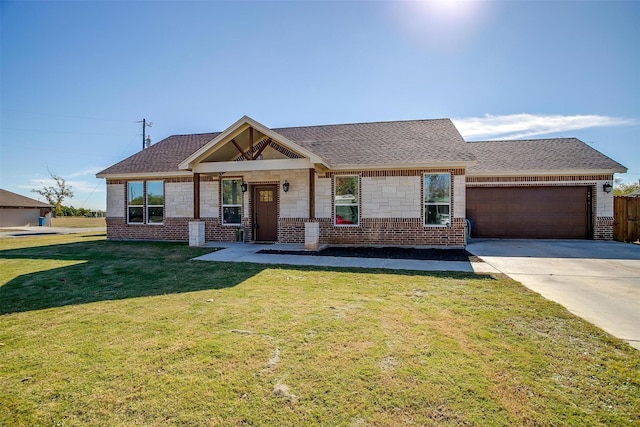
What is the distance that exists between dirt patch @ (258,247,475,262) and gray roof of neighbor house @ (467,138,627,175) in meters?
5.66

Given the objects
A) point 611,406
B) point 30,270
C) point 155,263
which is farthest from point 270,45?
point 611,406

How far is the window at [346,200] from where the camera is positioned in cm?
1162

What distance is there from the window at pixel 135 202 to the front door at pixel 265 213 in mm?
5748

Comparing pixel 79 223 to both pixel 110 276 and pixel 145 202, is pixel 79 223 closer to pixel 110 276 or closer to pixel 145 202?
pixel 145 202

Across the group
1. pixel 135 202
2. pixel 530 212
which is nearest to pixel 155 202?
pixel 135 202

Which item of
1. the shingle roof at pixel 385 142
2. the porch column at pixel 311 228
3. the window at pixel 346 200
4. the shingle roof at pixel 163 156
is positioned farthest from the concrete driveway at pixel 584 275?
the shingle roof at pixel 163 156

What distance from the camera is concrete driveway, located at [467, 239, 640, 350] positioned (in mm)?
4352

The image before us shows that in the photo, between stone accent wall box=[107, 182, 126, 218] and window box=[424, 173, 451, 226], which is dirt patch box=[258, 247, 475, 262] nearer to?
window box=[424, 173, 451, 226]

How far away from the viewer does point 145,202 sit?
45.7ft

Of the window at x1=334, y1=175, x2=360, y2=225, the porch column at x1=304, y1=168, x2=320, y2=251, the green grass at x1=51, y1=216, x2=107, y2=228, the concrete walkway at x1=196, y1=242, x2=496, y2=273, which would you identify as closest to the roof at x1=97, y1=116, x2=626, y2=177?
the window at x1=334, y1=175, x2=360, y2=225

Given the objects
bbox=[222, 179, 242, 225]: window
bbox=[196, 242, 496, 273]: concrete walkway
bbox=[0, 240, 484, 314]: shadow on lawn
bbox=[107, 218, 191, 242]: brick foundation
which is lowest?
bbox=[0, 240, 484, 314]: shadow on lawn

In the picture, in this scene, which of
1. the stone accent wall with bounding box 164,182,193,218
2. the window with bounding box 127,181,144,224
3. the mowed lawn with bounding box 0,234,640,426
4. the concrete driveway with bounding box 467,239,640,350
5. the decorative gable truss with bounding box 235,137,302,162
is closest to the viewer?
the mowed lawn with bounding box 0,234,640,426

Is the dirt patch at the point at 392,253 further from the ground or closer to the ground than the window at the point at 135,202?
closer to the ground

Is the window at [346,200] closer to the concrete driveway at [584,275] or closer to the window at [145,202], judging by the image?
the concrete driveway at [584,275]
